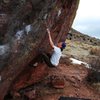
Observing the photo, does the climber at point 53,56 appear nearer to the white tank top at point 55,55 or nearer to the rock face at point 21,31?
the white tank top at point 55,55

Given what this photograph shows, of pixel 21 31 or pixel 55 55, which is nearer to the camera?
pixel 21 31

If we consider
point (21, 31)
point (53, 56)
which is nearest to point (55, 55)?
point (53, 56)

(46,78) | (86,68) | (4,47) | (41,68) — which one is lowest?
(86,68)

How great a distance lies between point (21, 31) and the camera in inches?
567

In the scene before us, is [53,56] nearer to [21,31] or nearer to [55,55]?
[55,55]

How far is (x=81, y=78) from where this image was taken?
69.4ft

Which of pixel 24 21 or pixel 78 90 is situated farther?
pixel 78 90

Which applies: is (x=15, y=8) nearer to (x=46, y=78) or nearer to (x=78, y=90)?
(x=46, y=78)

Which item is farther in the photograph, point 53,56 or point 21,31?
point 53,56

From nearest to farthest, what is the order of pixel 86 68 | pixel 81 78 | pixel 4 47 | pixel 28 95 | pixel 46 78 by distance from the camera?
1. pixel 4 47
2. pixel 28 95
3. pixel 46 78
4. pixel 81 78
5. pixel 86 68

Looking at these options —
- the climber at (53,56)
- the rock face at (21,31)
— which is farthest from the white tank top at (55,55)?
the rock face at (21,31)

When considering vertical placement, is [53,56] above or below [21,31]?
below

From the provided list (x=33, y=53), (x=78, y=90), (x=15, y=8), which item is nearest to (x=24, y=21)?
(x=15, y=8)

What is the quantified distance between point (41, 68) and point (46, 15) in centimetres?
352
